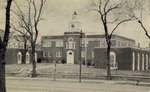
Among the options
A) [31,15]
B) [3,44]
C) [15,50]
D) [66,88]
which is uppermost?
[31,15]

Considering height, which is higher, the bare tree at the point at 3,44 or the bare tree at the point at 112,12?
the bare tree at the point at 112,12

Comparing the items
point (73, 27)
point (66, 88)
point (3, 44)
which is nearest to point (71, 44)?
point (73, 27)

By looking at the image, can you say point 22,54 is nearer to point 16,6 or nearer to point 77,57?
point 77,57

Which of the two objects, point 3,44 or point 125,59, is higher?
point 3,44

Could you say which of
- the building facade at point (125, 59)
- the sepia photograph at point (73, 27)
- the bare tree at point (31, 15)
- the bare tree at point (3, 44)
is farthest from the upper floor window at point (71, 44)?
the bare tree at point (3, 44)

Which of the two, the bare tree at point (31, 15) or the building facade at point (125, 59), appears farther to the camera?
the building facade at point (125, 59)

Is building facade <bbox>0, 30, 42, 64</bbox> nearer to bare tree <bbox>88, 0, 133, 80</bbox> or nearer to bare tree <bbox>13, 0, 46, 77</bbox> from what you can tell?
bare tree <bbox>13, 0, 46, 77</bbox>

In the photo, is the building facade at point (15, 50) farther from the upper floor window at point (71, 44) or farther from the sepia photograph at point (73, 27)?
the upper floor window at point (71, 44)

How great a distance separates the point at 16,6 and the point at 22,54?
14.6 metres

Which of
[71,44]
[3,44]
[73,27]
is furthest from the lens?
[71,44]

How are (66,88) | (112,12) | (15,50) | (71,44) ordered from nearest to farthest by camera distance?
(66,88) → (112,12) → (15,50) → (71,44)

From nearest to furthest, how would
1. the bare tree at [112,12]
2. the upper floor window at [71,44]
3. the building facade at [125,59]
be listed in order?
the bare tree at [112,12] → the building facade at [125,59] → the upper floor window at [71,44]

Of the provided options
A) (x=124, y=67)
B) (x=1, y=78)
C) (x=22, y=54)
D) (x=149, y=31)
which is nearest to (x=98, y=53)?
(x=124, y=67)

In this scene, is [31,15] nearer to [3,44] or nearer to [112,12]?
[112,12]
